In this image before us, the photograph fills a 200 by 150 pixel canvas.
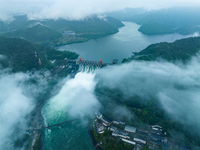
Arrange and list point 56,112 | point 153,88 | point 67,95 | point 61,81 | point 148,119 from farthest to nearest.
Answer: point 61,81 → point 67,95 → point 153,88 → point 56,112 → point 148,119

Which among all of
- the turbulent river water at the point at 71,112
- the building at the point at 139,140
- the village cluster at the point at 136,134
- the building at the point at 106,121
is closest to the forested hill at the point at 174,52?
the turbulent river water at the point at 71,112

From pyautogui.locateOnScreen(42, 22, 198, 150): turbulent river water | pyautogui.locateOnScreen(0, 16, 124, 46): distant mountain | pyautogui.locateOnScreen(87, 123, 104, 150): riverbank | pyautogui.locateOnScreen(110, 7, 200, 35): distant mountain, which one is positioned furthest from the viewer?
pyautogui.locateOnScreen(110, 7, 200, 35): distant mountain

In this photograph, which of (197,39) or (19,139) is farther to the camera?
(197,39)

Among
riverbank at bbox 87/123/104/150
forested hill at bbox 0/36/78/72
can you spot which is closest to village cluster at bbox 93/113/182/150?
riverbank at bbox 87/123/104/150

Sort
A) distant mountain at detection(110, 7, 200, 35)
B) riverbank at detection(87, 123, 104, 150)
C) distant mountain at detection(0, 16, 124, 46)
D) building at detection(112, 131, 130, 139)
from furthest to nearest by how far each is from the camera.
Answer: distant mountain at detection(110, 7, 200, 35), distant mountain at detection(0, 16, 124, 46), building at detection(112, 131, 130, 139), riverbank at detection(87, 123, 104, 150)

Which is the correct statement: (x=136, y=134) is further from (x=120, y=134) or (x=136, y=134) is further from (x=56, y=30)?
(x=56, y=30)

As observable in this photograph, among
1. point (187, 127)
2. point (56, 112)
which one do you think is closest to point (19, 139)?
point (56, 112)

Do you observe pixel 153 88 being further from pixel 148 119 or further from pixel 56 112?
pixel 56 112

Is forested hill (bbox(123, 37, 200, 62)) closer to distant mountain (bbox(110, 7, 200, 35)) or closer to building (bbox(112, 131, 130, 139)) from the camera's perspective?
building (bbox(112, 131, 130, 139))

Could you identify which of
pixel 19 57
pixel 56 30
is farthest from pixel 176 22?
pixel 19 57
